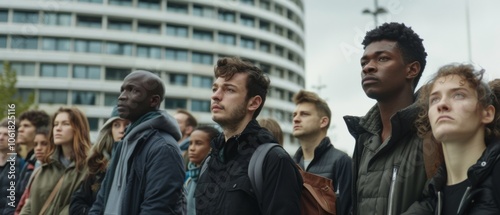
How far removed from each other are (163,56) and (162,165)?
51489 millimetres

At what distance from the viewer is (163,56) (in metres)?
54.5

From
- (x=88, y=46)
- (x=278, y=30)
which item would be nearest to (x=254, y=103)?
(x=88, y=46)

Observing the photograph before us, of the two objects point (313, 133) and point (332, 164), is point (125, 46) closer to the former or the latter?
point (313, 133)

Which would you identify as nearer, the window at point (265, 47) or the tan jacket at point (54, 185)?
the tan jacket at point (54, 185)

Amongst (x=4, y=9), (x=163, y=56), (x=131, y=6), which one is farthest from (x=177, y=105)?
(x=4, y=9)

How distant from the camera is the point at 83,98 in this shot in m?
51.3

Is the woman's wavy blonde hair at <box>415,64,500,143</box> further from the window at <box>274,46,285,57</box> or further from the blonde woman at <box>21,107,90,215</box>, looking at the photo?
the window at <box>274,46,285,57</box>

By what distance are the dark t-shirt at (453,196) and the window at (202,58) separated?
53.6 m

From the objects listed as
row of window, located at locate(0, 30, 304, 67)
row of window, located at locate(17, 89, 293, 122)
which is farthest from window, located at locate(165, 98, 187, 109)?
row of window, located at locate(0, 30, 304, 67)

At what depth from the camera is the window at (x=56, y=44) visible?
5009 centimetres

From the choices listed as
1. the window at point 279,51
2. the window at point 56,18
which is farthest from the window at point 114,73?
the window at point 279,51

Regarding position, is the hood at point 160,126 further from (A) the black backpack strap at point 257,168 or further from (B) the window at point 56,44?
(B) the window at point 56,44

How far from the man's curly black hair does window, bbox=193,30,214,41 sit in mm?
53630

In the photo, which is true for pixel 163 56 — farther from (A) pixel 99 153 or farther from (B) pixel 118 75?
(A) pixel 99 153
